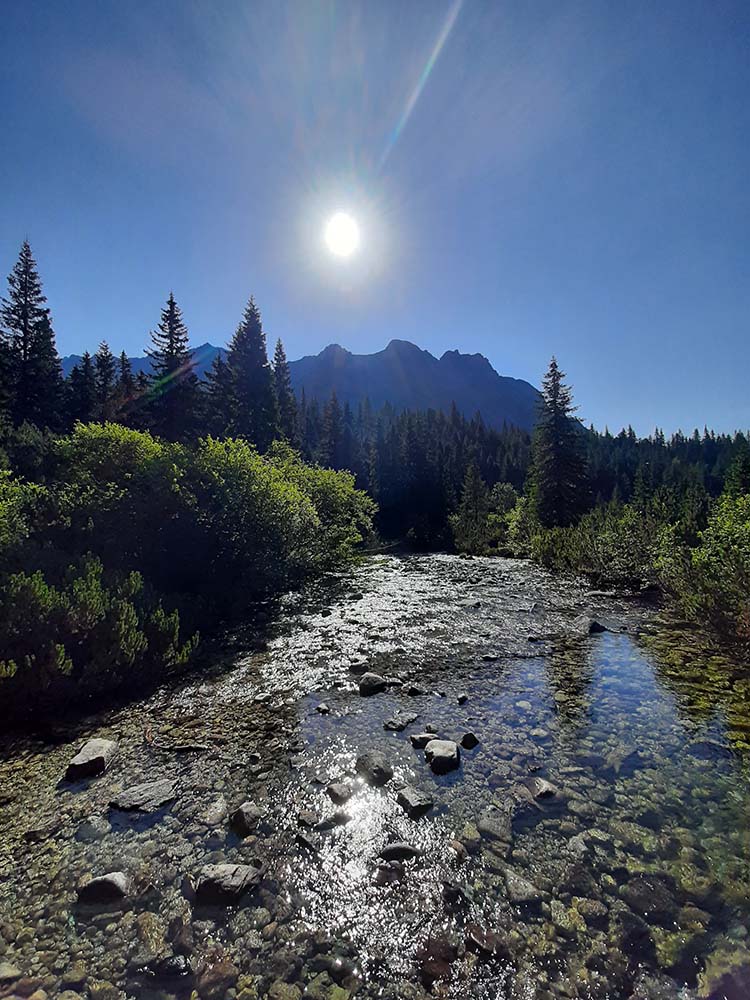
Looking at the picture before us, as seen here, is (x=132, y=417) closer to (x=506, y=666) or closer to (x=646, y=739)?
(x=506, y=666)

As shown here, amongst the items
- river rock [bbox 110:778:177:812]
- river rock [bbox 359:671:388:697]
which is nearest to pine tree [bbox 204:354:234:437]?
river rock [bbox 359:671:388:697]

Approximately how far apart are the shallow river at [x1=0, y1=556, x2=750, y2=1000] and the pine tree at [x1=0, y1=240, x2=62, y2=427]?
42.2 meters

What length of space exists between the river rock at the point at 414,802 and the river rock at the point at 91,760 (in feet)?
12.4

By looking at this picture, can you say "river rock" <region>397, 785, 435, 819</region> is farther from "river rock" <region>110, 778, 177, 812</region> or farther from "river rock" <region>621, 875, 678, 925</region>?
"river rock" <region>110, 778, 177, 812</region>

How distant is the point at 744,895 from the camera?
3.74m

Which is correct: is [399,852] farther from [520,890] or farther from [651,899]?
[651,899]

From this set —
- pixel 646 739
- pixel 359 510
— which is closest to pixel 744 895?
pixel 646 739

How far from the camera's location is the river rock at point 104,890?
3.77 metres

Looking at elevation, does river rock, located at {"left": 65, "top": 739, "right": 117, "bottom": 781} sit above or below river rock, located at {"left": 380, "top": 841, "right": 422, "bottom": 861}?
above

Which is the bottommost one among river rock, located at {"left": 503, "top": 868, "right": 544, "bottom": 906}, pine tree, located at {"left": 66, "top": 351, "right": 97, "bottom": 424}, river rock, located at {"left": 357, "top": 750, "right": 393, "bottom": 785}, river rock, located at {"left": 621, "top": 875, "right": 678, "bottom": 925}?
river rock, located at {"left": 357, "top": 750, "right": 393, "bottom": 785}

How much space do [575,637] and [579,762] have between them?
6.28 meters

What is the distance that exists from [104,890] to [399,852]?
260 centimetres

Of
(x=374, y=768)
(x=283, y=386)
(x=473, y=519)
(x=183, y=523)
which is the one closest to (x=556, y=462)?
(x=473, y=519)

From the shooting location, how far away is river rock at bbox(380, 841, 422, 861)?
4.29 metres
